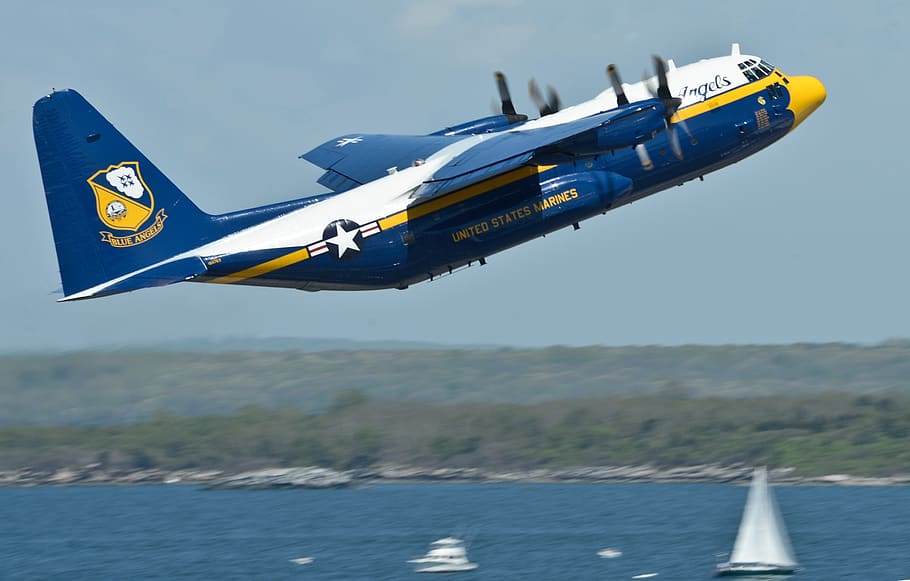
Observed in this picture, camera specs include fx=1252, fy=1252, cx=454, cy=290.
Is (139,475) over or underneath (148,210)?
underneath

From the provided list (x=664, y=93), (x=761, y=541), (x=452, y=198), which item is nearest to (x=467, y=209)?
(x=452, y=198)

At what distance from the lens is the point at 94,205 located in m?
32.2

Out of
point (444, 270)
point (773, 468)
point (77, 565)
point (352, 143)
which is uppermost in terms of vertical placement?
point (352, 143)

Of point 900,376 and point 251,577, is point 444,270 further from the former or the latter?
point 900,376

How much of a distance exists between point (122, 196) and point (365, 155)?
328 inches

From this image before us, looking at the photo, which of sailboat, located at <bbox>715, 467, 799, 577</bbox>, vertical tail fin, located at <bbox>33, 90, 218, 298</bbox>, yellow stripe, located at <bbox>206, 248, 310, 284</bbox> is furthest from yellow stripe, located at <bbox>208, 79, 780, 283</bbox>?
sailboat, located at <bbox>715, 467, 799, 577</bbox>

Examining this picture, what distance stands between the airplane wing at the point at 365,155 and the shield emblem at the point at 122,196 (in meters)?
6.50

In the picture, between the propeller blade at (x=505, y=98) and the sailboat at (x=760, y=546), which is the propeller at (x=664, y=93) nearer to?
the propeller blade at (x=505, y=98)

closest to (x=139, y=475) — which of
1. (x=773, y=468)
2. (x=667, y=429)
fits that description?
(x=667, y=429)

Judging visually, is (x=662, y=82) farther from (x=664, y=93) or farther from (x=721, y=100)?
(x=721, y=100)

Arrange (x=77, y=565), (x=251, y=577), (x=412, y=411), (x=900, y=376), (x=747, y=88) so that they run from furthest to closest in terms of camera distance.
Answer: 1. (x=900, y=376)
2. (x=412, y=411)
3. (x=77, y=565)
4. (x=251, y=577)
5. (x=747, y=88)

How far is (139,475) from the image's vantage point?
101 metres

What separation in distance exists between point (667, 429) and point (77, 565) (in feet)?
157

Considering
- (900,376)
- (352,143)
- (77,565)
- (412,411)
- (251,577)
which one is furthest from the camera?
(900,376)
